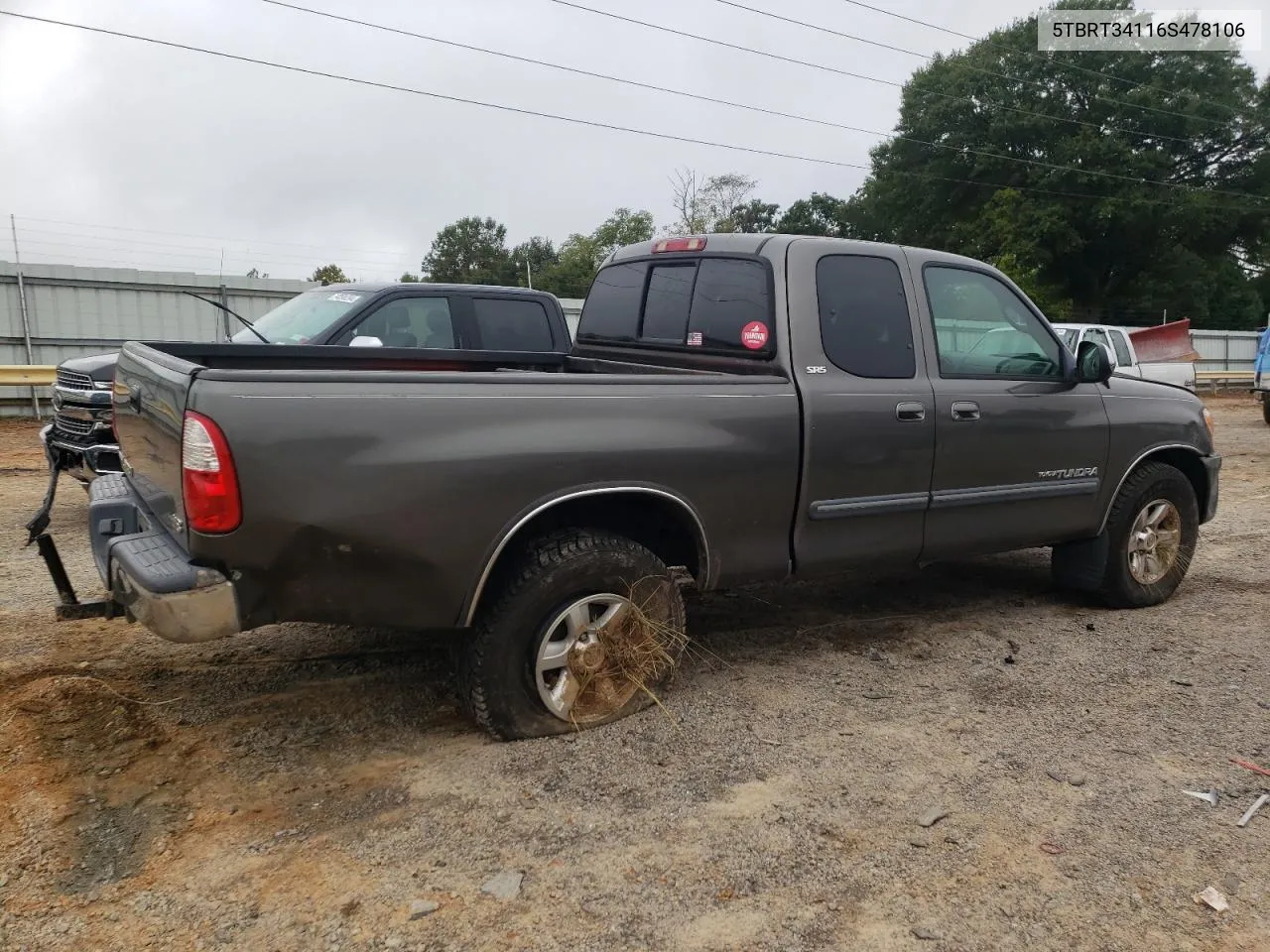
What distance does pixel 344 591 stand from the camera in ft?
9.78

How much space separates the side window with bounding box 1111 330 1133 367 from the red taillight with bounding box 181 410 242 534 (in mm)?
14824

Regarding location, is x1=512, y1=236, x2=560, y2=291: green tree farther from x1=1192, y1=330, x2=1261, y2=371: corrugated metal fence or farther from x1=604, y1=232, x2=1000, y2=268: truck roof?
x1=604, y1=232, x2=1000, y2=268: truck roof

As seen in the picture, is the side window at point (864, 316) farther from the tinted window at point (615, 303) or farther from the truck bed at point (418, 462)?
the tinted window at point (615, 303)

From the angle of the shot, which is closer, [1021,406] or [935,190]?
[1021,406]

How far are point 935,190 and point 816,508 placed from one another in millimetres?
41441

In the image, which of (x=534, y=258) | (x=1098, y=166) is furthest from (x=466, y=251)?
(x=1098, y=166)

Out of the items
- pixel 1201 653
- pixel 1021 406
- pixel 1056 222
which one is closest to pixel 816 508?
pixel 1021 406

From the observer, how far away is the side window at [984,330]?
4.36 m

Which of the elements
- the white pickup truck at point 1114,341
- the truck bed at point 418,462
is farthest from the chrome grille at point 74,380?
the white pickup truck at point 1114,341

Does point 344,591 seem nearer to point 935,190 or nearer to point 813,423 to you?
point 813,423

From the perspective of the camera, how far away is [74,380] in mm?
6992

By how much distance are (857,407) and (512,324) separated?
4.09 meters

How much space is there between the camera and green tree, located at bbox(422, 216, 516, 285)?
67.0m

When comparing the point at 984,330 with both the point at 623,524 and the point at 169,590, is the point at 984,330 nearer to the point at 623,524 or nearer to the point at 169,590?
the point at 623,524
